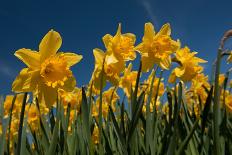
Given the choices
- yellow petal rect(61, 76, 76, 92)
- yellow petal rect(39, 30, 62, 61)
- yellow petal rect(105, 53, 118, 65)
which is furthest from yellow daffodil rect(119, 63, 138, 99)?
yellow petal rect(39, 30, 62, 61)

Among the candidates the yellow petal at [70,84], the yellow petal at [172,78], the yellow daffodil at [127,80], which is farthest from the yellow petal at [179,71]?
the yellow petal at [70,84]

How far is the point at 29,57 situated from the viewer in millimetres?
1859

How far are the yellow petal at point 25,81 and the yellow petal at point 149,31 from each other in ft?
2.90

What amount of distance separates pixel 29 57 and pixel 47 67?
0.39ft

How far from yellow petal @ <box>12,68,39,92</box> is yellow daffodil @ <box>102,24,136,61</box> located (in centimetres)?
53

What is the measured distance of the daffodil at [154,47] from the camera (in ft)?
7.78

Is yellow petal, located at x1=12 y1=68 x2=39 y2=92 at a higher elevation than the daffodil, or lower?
lower

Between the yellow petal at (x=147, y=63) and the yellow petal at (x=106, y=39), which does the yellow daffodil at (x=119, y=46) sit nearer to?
the yellow petal at (x=106, y=39)

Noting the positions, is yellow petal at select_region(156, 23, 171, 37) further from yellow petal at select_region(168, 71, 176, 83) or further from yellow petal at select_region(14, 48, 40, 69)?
yellow petal at select_region(14, 48, 40, 69)

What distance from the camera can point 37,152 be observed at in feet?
9.23

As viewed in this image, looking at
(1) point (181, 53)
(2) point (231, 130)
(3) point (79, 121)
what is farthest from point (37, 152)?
(2) point (231, 130)

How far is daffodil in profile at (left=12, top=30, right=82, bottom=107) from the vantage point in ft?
6.06

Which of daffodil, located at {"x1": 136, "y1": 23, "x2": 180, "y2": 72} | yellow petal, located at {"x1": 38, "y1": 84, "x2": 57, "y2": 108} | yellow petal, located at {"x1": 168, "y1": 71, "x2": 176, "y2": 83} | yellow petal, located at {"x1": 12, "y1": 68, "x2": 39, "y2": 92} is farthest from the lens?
yellow petal, located at {"x1": 168, "y1": 71, "x2": 176, "y2": 83}

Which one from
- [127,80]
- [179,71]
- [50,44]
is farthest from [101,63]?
[127,80]
